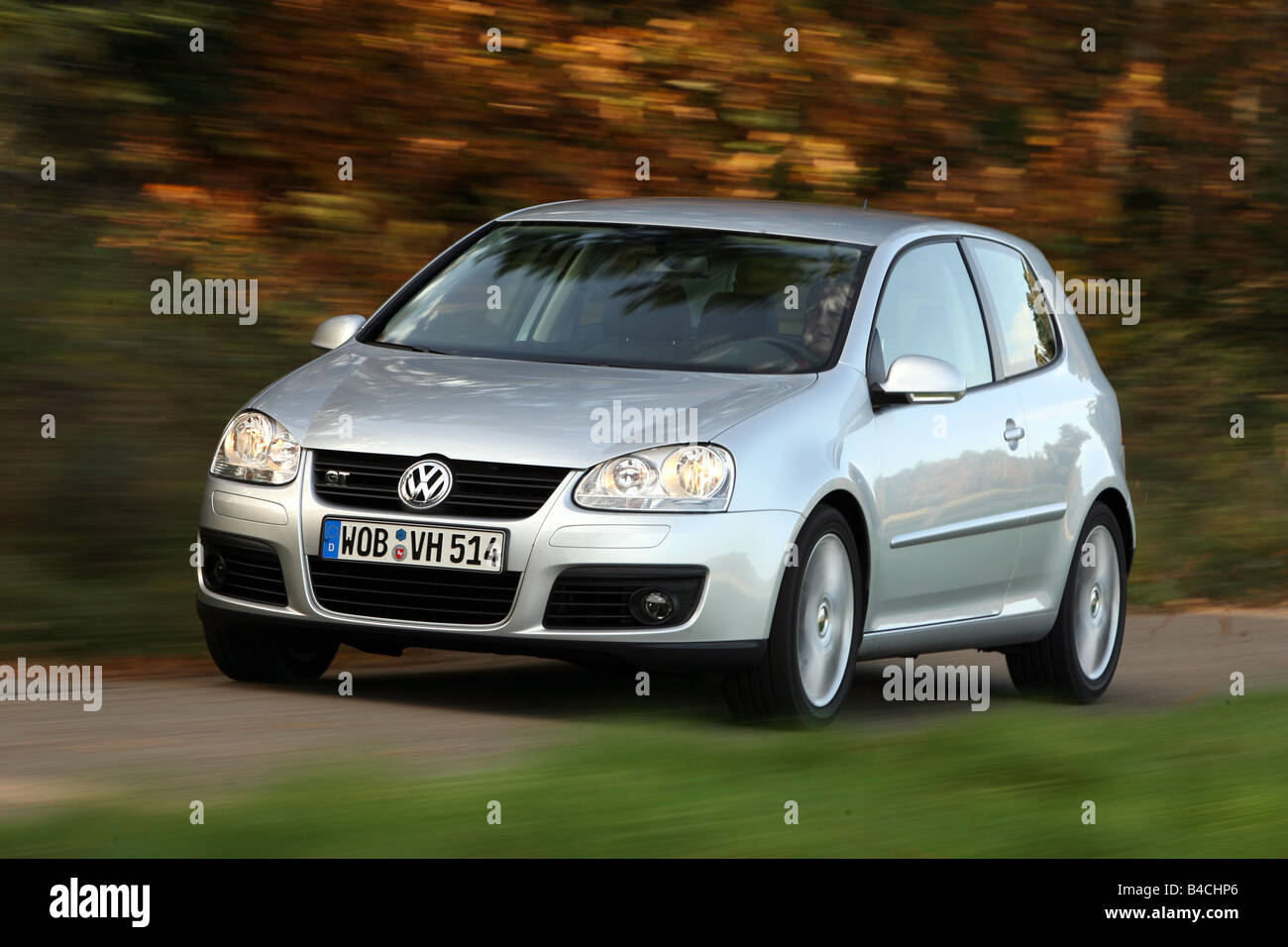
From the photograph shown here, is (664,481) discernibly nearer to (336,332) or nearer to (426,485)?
(426,485)

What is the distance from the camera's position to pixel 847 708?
879cm

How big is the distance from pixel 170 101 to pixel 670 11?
13.2 feet

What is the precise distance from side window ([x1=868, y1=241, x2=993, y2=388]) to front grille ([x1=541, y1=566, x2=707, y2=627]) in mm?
1387

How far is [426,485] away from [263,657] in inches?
47.2

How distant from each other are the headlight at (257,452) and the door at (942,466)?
201cm

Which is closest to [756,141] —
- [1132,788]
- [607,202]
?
[607,202]

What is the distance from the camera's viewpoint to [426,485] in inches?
291

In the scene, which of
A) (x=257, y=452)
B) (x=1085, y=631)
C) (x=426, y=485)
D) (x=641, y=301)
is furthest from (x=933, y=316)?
(x=257, y=452)

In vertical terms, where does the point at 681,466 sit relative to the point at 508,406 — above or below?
below

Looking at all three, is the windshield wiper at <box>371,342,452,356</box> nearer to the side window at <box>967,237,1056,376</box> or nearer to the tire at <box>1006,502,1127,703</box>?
the side window at <box>967,237,1056,376</box>

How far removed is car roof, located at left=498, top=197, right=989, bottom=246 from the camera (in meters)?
8.95

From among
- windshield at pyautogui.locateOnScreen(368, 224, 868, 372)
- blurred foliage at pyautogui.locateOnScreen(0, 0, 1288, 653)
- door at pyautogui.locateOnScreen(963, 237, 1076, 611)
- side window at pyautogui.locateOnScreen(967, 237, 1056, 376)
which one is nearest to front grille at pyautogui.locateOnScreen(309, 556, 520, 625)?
windshield at pyautogui.locateOnScreen(368, 224, 868, 372)

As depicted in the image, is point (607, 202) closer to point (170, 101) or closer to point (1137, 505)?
point (170, 101)

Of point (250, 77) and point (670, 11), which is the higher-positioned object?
point (670, 11)
